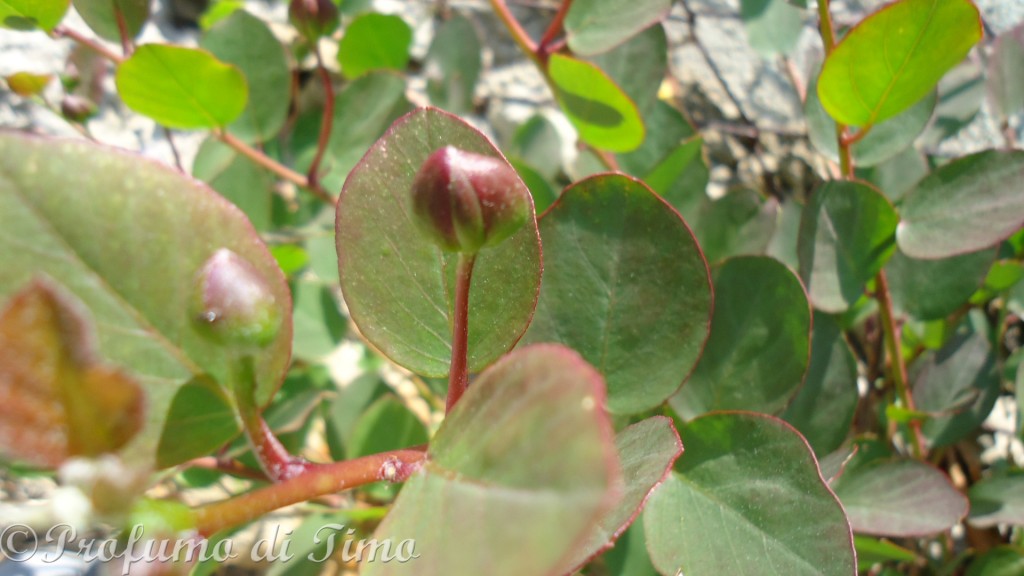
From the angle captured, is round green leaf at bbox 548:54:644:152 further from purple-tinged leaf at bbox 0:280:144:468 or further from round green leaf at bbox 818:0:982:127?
purple-tinged leaf at bbox 0:280:144:468

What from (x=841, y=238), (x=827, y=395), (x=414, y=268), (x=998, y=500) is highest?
(x=414, y=268)

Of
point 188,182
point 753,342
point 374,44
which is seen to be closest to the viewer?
point 188,182

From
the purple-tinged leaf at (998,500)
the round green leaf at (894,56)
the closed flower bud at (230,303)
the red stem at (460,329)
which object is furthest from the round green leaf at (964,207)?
the closed flower bud at (230,303)

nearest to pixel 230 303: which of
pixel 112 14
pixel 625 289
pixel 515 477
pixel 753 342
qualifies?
pixel 515 477

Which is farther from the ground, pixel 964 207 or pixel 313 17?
pixel 313 17

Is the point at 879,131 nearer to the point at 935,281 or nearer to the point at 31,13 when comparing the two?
the point at 935,281

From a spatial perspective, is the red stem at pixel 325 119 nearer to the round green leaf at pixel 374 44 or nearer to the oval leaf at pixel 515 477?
the round green leaf at pixel 374 44
